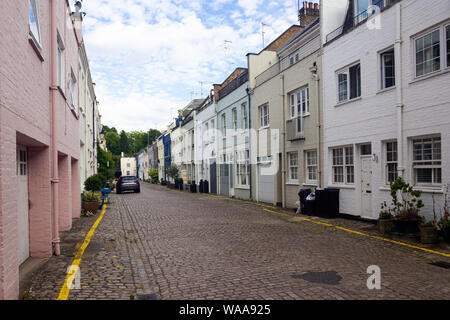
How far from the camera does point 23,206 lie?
22.9 ft

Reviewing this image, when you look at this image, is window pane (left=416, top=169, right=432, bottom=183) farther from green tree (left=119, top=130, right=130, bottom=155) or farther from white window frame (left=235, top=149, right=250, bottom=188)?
green tree (left=119, top=130, right=130, bottom=155)

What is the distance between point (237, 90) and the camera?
78.4 feet

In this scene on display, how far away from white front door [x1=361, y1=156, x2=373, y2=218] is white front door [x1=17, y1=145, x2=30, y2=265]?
9924 millimetres

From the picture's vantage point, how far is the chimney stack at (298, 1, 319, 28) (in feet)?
73.5

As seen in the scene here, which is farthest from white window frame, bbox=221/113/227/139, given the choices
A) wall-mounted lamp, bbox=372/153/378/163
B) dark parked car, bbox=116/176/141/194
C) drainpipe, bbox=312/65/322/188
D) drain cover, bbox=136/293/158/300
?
drain cover, bbox=136/293/158/300

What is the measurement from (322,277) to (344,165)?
8.02 m

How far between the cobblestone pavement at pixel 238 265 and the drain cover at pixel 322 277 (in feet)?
0.10

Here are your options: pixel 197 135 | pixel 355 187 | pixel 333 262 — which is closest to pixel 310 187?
pixel 355 187

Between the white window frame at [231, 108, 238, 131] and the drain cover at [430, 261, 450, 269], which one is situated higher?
the white window frame at [231, 108, 238, 131]

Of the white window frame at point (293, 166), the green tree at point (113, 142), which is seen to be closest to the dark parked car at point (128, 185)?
the white window frame at point (293, 166)

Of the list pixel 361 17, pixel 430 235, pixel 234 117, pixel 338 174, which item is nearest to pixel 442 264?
pixel 430 235

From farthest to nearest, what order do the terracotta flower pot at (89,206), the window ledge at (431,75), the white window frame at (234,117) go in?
the white window frame at (234,117) → the terracotta flower pot at (89,206) → the window ledge at (431,75)

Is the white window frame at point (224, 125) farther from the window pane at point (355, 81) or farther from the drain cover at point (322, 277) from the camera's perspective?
the drain cover at point (322, 277)

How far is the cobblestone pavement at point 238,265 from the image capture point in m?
5.38
